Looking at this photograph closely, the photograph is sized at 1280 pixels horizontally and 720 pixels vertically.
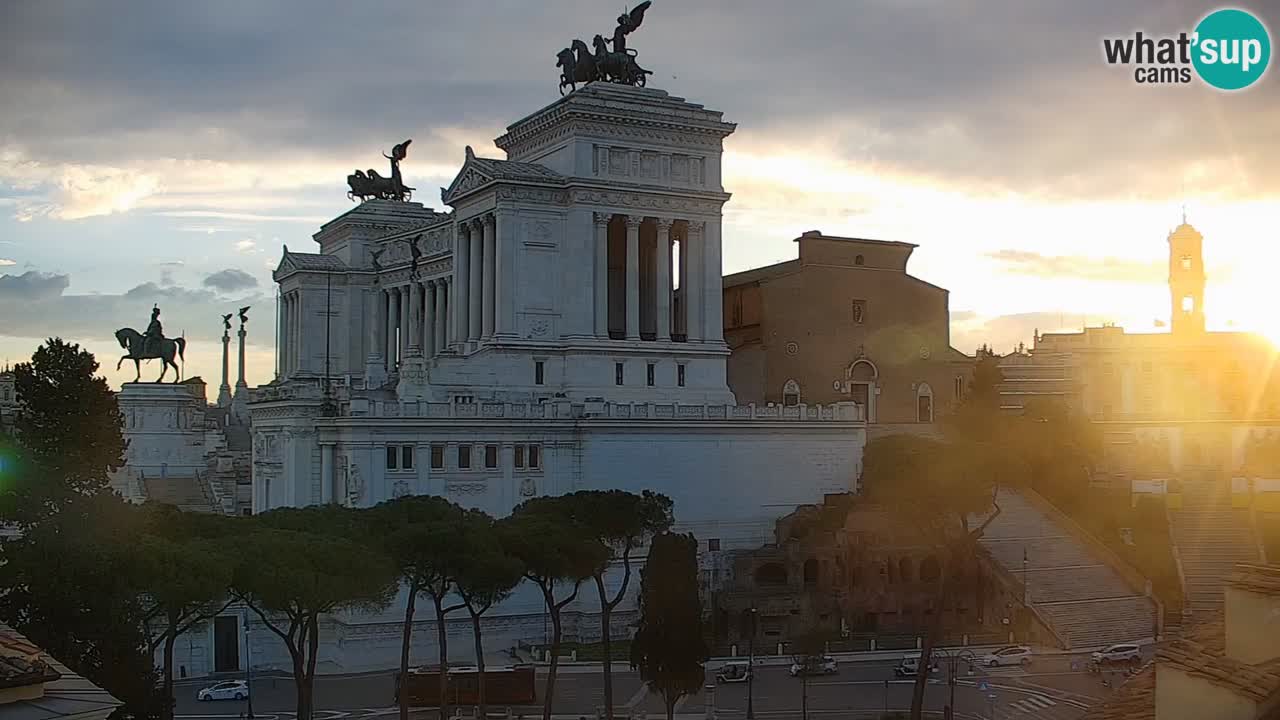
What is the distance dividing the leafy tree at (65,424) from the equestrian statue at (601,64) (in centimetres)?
3972

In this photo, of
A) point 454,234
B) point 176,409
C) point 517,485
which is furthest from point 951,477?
point 176,409

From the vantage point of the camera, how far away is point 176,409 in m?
97.6

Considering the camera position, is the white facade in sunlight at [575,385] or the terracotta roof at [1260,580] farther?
the white facade in sunlight at [575,385]

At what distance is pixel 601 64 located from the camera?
252ft

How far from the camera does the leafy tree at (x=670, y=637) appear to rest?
46.5 meters

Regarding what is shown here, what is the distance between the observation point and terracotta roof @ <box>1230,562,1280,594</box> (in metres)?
13.6

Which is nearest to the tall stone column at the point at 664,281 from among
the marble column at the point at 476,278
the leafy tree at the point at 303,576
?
the marble column at the point at 476,278

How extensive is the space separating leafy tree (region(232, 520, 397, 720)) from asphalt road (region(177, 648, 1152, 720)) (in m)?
7.15

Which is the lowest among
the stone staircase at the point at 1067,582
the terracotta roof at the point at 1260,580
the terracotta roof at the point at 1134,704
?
the stone staircase at the point at 1067,582

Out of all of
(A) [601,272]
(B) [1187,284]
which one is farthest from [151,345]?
(B) [1187,284]

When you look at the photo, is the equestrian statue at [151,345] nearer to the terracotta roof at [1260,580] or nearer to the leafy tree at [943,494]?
the leafy tree at [943,494]

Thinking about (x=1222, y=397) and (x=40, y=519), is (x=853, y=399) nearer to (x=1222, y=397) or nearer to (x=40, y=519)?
(x=1222, y=397)

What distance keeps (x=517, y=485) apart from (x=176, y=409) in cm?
4113

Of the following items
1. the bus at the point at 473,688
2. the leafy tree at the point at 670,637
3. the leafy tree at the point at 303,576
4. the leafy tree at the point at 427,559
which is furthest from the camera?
the bus at the point at 473,688
